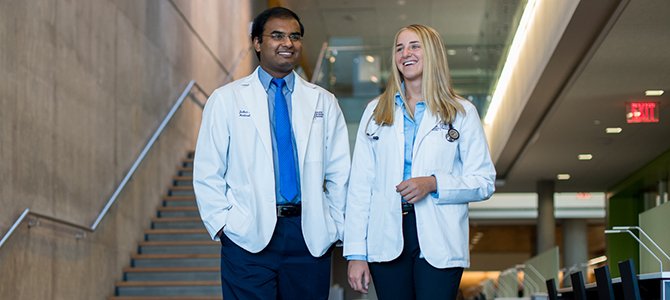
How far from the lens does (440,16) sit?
16531mm

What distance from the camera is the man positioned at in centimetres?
312

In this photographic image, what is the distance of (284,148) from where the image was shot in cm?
327

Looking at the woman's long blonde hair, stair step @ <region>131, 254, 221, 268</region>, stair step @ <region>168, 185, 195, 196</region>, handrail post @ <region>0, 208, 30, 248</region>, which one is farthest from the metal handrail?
the woman's long blonde hair

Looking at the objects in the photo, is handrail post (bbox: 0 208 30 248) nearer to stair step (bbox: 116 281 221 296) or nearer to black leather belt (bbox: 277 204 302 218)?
stair step (bbox: 116 281 221 296)

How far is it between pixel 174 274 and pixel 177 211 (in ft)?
5.06

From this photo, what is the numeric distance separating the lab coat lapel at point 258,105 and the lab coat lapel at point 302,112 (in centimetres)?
10

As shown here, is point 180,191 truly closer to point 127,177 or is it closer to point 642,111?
point 127,177

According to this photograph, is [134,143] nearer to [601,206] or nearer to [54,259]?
[54,259]

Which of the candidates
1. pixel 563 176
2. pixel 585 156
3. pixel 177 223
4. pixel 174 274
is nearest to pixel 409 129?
pixel 174 274

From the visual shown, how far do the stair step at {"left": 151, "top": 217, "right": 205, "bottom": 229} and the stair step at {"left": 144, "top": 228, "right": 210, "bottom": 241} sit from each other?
0.20 m

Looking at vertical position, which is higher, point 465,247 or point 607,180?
point 607,180

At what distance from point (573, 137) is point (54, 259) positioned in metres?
7.91

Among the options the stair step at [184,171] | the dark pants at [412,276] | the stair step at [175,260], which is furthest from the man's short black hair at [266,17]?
the stair step at [184,171]

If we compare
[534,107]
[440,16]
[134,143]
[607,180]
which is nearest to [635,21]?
[534,107]
